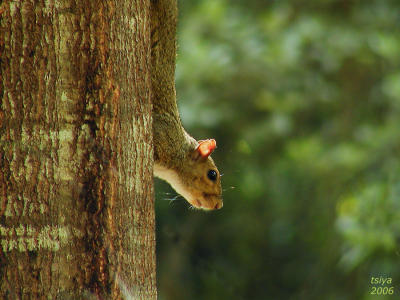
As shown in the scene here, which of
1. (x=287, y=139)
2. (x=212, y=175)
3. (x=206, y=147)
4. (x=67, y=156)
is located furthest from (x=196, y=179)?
(x=287, y=139)

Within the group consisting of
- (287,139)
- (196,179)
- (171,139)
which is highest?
(287,139)

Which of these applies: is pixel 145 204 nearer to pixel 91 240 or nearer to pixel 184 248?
pixel 91 240

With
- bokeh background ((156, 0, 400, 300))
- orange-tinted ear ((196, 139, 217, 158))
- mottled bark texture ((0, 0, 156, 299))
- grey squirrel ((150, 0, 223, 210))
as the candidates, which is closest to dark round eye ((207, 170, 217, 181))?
grey squirrel ((150, 0, 223, 210))

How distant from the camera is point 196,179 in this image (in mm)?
3459

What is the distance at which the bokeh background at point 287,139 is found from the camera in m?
6.35

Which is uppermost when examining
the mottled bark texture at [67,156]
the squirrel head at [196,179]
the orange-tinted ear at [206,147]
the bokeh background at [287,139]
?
the bokeh background at [287,139]

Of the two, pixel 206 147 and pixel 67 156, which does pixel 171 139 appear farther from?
pixel 67 156

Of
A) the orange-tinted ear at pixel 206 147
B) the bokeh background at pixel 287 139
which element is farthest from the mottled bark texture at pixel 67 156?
the bokeh background at pixel 287 139

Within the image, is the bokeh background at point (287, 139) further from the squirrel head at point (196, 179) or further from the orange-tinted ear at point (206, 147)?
the orange-tinted ear at point (206, 147)

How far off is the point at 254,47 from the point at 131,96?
4.91 m

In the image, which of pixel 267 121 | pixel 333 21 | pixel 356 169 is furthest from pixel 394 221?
pixel 333 21

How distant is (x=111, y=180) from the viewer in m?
1.87

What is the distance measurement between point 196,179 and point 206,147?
281mm

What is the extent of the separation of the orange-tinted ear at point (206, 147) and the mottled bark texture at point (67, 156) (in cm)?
124
